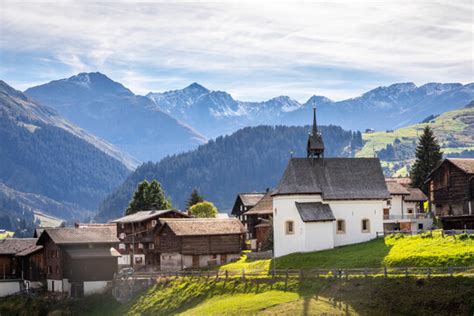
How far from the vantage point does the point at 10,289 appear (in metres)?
112

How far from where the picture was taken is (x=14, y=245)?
118 meters

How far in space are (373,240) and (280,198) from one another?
10999mm

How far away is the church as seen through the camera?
9325cm

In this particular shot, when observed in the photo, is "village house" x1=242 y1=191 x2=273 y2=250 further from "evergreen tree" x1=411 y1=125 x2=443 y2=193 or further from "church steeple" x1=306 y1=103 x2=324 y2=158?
"evergreen tree" x1=411 y1=125 x2=443 y2=193

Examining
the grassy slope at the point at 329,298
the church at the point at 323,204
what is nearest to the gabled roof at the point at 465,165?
the church at the point at 323,204

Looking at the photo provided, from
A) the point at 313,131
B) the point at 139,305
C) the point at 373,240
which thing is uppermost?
the point at 313,131

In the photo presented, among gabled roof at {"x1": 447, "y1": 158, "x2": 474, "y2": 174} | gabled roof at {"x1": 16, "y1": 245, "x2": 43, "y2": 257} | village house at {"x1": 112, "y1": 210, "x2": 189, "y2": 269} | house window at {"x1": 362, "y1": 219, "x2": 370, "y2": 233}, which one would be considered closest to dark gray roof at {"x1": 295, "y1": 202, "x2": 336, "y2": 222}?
house window at {"x1": 362, "y1": 219, "x2": 370, "y2": 233}

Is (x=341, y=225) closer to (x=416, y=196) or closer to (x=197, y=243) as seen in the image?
(x=197, y=243)

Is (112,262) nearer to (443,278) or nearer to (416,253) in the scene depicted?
(416,253)

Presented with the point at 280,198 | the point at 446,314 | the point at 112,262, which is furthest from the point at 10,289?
the point at 446,314

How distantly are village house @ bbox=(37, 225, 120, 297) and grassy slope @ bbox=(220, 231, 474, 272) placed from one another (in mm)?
15229

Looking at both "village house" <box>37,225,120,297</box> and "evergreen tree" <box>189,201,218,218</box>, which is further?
"evergreen tree" <box>189,201,218,218</box>

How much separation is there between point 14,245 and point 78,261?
19.9m

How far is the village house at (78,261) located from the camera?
331 feet
